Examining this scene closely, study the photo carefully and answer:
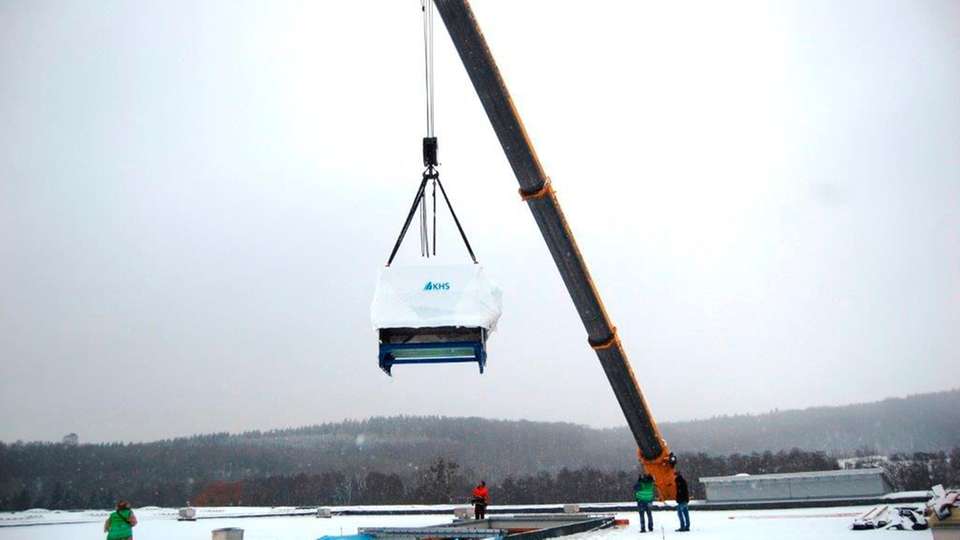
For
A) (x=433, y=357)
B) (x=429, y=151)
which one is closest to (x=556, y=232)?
(x=429, y=151)

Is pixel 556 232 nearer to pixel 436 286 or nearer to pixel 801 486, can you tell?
pixel 436 286

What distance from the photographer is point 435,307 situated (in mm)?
8016

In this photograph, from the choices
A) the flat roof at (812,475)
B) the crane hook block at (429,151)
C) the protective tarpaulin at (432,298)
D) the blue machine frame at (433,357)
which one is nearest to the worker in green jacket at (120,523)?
the blue machine frame at (433,357)

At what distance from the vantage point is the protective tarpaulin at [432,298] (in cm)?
797

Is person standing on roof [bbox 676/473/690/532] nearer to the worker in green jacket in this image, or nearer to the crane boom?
the crane boom

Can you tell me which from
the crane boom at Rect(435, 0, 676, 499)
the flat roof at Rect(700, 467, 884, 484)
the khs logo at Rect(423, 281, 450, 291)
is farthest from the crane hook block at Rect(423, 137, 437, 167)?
the flat roof at Rect(700, 467, 884, 484)

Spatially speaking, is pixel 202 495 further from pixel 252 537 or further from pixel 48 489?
pixel 252 537

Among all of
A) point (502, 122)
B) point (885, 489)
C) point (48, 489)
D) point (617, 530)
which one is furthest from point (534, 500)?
point (48, 489)

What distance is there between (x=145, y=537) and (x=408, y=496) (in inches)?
3564

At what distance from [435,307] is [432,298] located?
0.12m

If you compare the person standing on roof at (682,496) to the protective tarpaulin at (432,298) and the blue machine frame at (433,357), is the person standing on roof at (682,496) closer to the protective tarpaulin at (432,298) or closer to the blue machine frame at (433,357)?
the blue machine frame at (433,357)

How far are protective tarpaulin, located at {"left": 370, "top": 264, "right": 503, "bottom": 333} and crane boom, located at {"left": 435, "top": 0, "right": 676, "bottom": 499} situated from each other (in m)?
6.17

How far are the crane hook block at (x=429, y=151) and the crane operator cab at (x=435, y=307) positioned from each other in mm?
4809

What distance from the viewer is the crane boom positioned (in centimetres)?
1268
